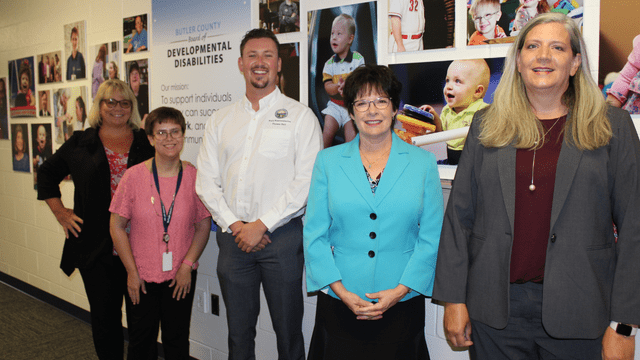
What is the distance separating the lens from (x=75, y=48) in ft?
12.3

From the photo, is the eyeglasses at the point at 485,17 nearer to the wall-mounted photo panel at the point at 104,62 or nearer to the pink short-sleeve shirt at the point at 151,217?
the pink short-sleeve shirt at the point at 151,217

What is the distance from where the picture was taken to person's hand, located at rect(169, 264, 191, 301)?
229cm

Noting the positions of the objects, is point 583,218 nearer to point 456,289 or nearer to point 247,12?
point 456,289

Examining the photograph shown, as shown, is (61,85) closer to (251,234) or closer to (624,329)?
(251,234)

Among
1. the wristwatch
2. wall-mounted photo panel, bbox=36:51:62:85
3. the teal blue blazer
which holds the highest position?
wall-mounted photo panel, bbox=36:51:62:85

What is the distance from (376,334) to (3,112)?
493 cm

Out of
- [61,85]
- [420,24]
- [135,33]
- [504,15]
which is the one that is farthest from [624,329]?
[61,85]

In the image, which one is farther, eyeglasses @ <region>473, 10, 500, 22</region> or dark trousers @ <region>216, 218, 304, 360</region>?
dark trousers @ <region>216, 218, 304, 360</region>

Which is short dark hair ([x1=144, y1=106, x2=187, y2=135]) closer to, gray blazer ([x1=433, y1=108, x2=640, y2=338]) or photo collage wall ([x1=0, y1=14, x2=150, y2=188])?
photo collage wall ([x1=0, y1=14, x2=150, y2=188])

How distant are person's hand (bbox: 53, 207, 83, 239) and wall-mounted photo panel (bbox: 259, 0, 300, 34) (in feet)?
5.49

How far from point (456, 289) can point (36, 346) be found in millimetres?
3318

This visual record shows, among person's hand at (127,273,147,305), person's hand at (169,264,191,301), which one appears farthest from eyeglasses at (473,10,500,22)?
person's hand at (127,273,147,305)

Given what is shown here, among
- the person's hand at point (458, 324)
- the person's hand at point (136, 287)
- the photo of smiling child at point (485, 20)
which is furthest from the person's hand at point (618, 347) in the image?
the person's hand at point (136, 287)

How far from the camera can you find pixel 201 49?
2.88m
